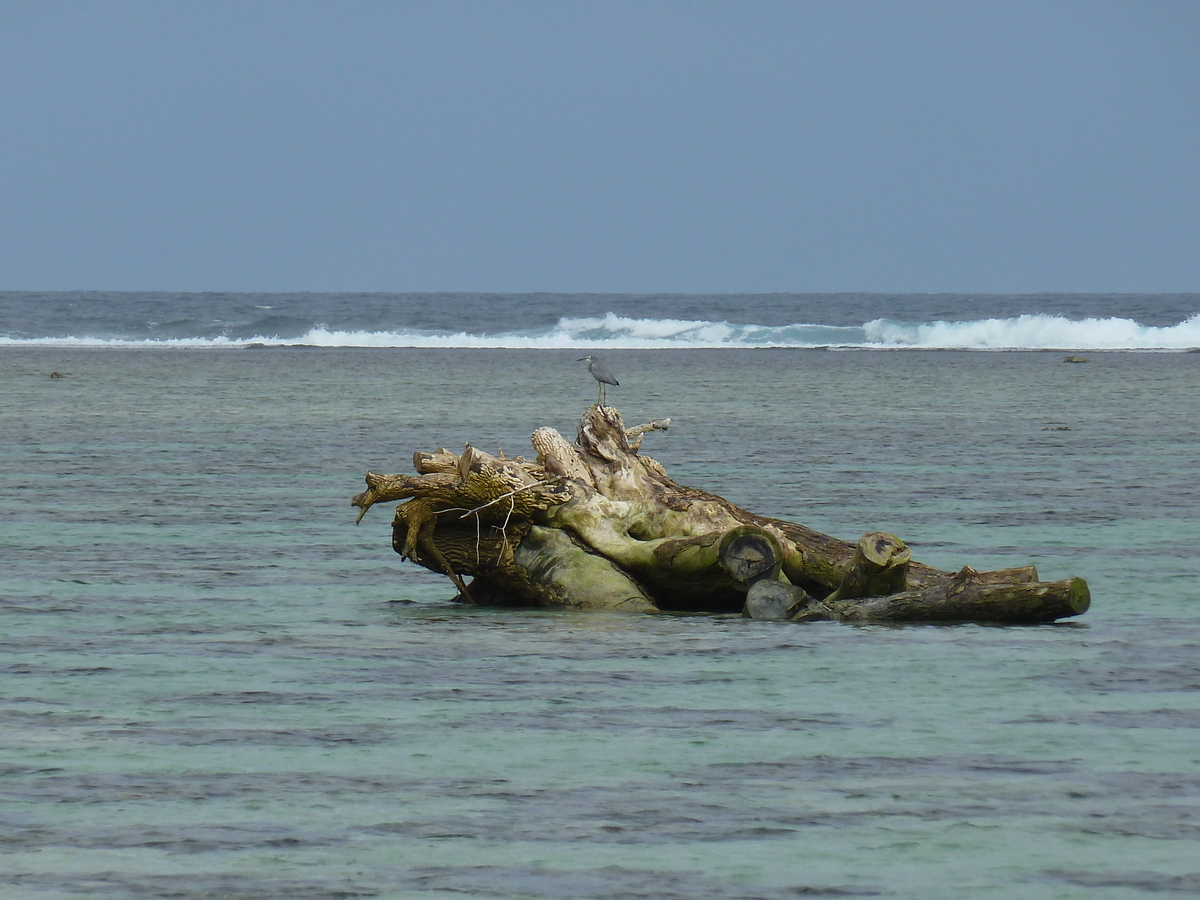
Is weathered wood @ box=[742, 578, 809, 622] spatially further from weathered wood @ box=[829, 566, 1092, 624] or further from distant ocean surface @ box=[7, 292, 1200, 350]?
distant ocean surface @ box=[7, 292, 1200, 350]

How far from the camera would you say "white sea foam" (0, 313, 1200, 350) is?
85.9 m

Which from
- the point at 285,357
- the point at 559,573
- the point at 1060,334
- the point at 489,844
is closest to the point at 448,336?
the point at 285,357

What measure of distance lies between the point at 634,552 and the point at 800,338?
3164 inches

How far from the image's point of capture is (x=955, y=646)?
1067 centimetres

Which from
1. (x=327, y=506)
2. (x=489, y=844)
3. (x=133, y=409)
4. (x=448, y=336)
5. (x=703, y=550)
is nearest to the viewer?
(x=489, y=844)

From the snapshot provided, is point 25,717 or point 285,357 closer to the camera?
point 25,717

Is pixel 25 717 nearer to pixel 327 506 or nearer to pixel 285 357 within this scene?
pixel 327 506

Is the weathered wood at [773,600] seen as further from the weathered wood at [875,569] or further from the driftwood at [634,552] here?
the weathered wood at [875,569]

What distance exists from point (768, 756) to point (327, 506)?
1124 centimetres

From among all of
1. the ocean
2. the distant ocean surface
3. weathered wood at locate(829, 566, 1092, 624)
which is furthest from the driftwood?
the distant ocean surface

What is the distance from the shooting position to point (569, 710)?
884 centimetres

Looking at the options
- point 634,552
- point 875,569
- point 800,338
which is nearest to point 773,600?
point 875,569

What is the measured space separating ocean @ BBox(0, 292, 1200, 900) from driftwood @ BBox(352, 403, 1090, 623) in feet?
0.85

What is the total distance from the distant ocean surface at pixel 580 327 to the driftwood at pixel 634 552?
7085 cm
